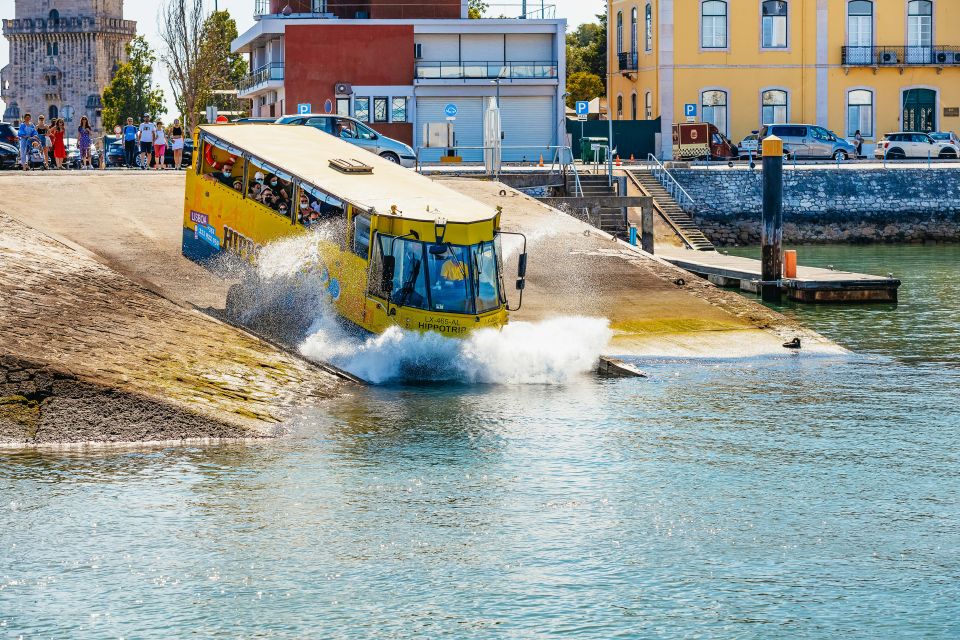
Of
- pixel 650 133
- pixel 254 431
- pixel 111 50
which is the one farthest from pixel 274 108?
pixel 111 50

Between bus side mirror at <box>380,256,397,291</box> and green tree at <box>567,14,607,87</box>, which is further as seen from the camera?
green tree at <box>567,14,607,87</box>

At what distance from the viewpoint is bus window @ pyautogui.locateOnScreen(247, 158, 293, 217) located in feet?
81.4

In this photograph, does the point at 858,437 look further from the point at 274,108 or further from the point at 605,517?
the point at 274,108

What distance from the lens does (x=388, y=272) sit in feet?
70.3

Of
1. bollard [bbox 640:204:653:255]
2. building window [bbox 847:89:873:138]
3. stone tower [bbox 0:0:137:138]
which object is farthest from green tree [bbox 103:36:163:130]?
bollard [bbox 640:204:653:255]

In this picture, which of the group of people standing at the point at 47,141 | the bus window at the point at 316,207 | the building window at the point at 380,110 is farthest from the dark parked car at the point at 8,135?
the bus window at the point at 316,207

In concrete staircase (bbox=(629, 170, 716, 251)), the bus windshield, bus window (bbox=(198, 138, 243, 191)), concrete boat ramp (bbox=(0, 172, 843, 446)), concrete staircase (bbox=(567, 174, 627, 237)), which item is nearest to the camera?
concrete boat ramp (bbox=(0, 172, 843, 446))

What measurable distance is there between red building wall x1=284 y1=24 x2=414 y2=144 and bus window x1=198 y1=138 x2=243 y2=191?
136ft

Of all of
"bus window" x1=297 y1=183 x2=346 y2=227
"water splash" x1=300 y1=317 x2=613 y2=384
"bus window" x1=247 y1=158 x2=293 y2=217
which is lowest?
"water splash" x1=300 y1=317 x2=613 y2=384

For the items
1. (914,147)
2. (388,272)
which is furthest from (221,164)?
(914,147)

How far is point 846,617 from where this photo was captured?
12234mm

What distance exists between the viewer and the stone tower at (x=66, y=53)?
15062cm

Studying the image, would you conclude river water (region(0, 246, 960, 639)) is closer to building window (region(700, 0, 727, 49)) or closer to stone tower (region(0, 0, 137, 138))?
building window (region(700, 0, 727, 49))

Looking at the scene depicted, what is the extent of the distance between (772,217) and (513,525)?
21.1 metres
